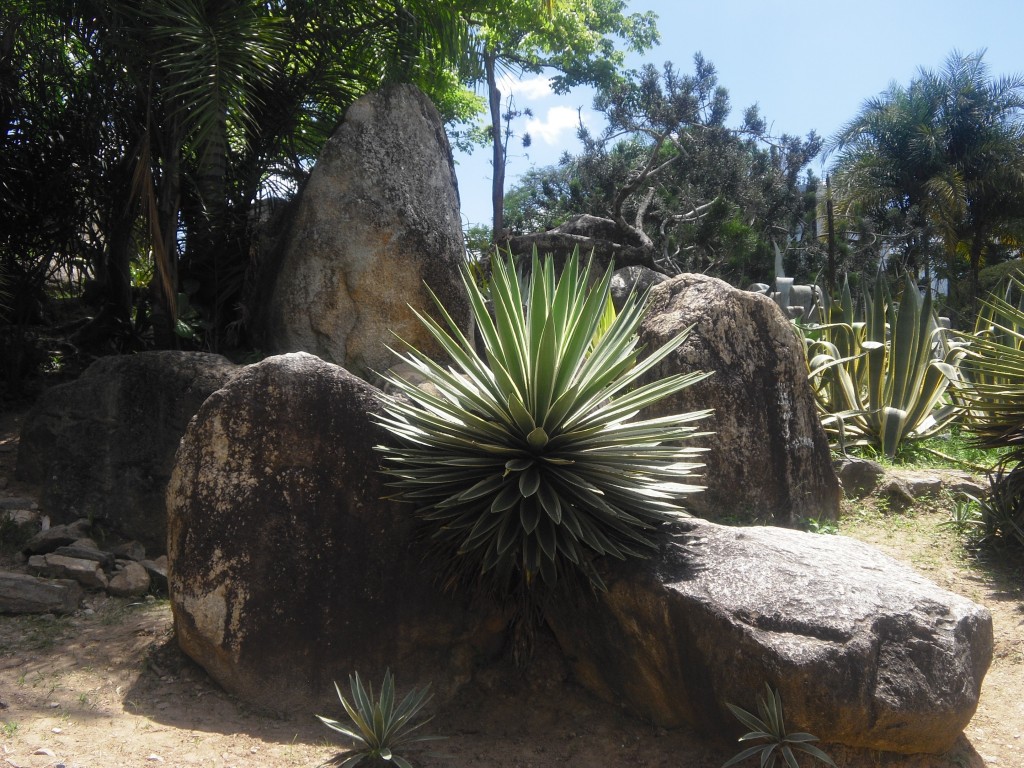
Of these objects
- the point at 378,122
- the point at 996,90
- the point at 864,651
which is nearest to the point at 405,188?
the point at 378,122

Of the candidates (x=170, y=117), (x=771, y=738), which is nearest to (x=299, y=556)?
(x=771, y=738)

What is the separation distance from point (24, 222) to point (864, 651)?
774 cm

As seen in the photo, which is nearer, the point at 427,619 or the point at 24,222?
the point at 427,619

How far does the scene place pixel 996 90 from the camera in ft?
94.9

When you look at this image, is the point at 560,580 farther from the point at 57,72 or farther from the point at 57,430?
the point at 57,72

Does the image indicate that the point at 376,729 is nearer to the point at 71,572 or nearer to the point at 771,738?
the point at 771,738

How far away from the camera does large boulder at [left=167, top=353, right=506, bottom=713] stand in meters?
4.07

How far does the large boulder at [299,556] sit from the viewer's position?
13.3ft

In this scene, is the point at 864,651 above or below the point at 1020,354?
below

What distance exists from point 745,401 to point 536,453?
79.1 inches

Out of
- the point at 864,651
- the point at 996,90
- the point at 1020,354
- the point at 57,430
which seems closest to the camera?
the point at 864,651

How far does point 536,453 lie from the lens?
4047 mm

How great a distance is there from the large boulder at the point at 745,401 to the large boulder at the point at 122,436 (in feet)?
9.66

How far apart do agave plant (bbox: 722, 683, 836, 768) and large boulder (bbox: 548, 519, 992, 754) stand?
5cm
